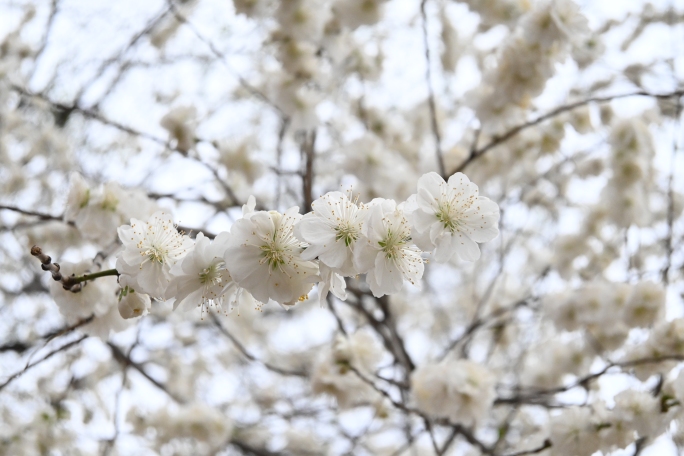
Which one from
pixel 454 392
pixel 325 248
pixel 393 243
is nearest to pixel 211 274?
pixel 325 248

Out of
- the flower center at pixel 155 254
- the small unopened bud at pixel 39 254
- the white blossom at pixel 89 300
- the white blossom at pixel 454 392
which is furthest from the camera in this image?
the white blossom at pixel 454 392

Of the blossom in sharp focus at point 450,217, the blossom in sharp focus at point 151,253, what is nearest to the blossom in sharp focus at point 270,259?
the blossom in sharp focus at point 151,253

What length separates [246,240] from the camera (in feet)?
3.38

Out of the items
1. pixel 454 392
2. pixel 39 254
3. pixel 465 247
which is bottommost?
pixel 39 254

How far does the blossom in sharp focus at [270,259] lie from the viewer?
1025mm

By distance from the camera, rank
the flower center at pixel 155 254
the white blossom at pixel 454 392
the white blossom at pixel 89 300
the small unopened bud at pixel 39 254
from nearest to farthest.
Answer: the small unopened bud at pixel 39 254, the flower center at pixel 155 254, the white blossom at pixel 89 300, the white blossom at pixel 454 392

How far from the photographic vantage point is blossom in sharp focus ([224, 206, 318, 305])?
1.03m

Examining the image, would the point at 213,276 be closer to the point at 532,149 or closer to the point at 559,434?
the point at 559,434

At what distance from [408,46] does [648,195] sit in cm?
189

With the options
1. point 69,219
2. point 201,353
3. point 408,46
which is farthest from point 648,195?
point 201,353

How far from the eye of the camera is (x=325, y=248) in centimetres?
99

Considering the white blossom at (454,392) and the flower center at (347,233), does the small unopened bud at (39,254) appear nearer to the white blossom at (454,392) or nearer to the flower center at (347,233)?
the flower center at (347,233)

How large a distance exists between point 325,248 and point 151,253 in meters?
0.34

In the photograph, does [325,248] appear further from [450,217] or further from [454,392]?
[454,392]
